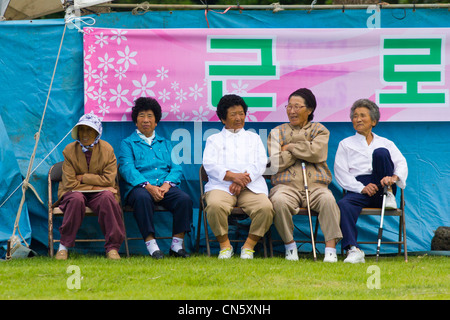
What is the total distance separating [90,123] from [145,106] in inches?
24.2

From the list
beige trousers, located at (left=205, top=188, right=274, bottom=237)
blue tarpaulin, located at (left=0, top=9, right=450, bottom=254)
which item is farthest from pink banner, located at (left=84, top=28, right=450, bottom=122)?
beige trousers, located at (left=205, top=188, right=274, bottom=237)

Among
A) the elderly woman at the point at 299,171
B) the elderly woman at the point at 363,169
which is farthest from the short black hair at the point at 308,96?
the elderly woman at the point at 363,169

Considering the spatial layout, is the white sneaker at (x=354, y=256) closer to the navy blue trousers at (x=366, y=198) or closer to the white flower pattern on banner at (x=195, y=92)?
the navy blue trousers at (x=366, y=198)

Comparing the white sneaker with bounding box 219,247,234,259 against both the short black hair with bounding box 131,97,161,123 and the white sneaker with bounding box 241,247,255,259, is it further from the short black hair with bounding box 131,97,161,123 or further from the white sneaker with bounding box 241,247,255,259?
the short black hair with bounding box 131,97,161,123

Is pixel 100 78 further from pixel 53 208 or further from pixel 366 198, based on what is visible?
pixel 366 198

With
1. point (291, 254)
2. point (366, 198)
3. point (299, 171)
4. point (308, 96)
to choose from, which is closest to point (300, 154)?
point (299, 171)

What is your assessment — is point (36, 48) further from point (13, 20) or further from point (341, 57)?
point (341, 57)

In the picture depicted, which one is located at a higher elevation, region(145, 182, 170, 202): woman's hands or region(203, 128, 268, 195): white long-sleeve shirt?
region(203, 128, 268, 195): white long-sleeve shirt

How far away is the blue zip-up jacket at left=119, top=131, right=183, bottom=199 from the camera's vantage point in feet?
23.4

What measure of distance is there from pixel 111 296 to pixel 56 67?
340cm

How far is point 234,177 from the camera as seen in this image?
693cm

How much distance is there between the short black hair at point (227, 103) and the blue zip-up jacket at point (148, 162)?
0.63m

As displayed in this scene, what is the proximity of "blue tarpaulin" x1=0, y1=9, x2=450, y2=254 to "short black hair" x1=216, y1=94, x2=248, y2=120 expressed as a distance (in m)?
0.39

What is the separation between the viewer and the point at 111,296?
481 centimetres
